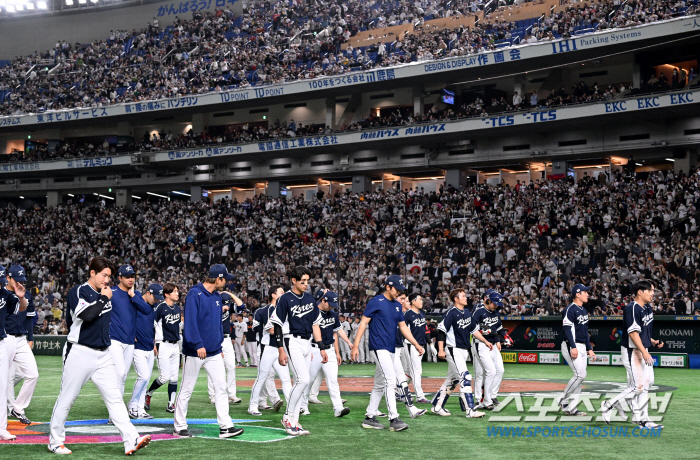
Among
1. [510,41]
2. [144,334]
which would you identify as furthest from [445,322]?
[510,41]

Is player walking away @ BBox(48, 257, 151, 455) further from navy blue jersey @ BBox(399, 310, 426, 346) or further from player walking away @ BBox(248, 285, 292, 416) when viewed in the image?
navy blue jersey @ BBox(399, 310, 426, 346)

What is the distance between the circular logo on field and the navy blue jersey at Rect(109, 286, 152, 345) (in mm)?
1242

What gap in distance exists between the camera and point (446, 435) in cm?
955

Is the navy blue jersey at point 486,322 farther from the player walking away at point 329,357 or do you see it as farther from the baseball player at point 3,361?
the baseball player at point 3,361

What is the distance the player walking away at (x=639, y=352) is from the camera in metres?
9.99

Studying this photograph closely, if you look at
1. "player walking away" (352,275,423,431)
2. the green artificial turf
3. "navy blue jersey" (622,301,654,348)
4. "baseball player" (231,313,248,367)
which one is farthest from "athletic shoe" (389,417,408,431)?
"baseball player" (231,313,248,367)

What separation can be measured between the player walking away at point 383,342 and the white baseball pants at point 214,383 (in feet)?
6.31

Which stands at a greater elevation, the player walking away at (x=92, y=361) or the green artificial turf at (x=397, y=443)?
the player walking away at (x=92, y=361)

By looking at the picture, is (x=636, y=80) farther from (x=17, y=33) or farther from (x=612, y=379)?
(x=17, y=33)

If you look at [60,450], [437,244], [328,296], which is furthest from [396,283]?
[437,244]

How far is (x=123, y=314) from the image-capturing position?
973cm

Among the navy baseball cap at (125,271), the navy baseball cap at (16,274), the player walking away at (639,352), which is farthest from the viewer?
the player walking away at (639,352)

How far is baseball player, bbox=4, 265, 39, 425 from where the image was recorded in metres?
9.34

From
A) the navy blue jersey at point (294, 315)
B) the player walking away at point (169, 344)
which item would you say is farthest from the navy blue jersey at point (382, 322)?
the player walking away at point (169, 344)
